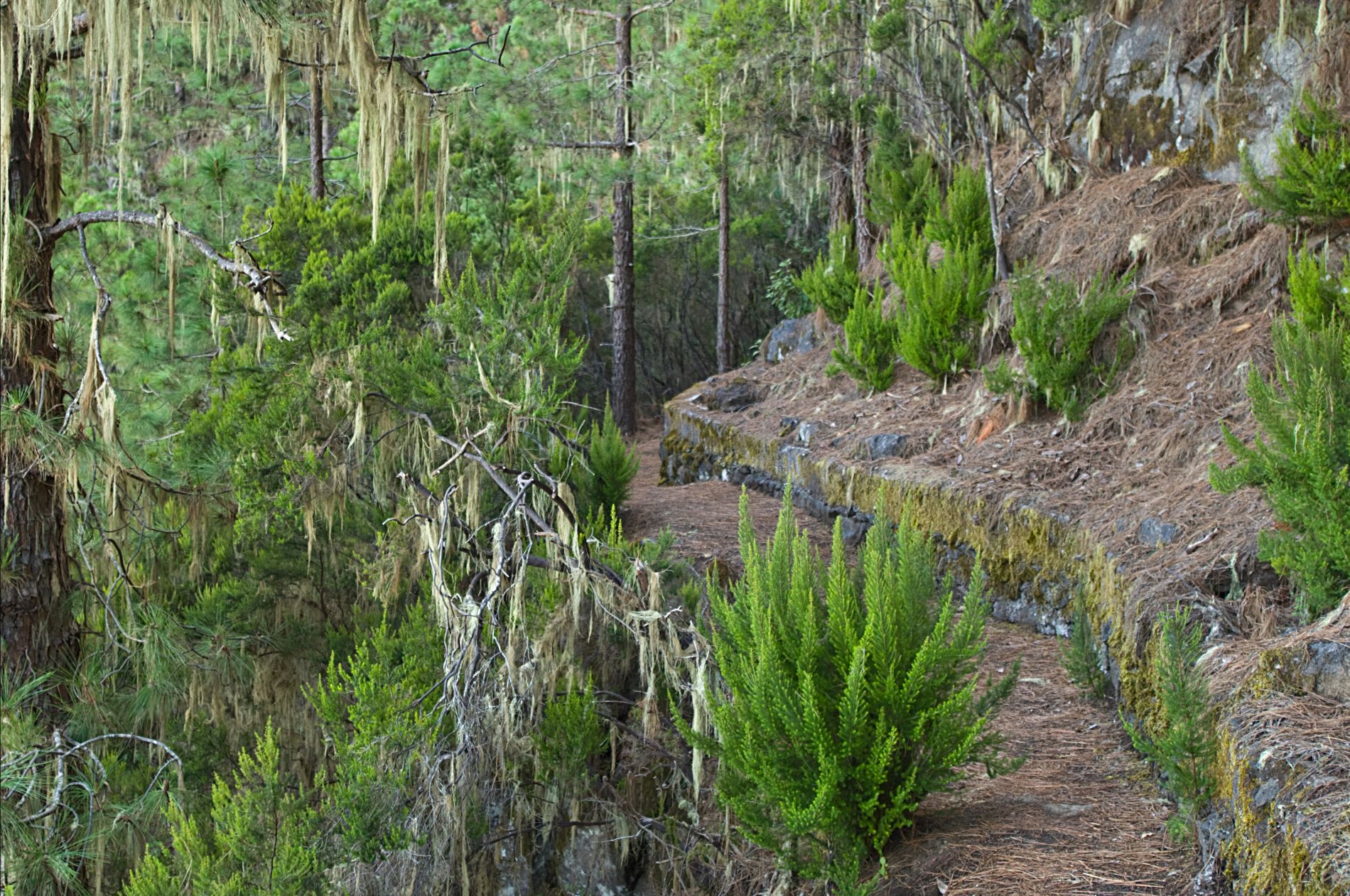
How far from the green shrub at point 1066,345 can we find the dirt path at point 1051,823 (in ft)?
7.07

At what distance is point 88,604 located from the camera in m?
5.54

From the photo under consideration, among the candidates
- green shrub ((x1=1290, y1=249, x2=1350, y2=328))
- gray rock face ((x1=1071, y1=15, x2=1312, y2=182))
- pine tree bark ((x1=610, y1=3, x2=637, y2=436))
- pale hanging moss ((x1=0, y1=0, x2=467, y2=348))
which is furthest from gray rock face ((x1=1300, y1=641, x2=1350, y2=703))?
pine tree bark ((x1=610, y1=3, x2=637, y2=436))

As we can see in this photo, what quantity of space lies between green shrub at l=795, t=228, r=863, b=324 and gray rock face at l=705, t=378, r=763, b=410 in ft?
3.41

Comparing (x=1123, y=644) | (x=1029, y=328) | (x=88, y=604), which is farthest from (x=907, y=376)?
(x=88, y=604)

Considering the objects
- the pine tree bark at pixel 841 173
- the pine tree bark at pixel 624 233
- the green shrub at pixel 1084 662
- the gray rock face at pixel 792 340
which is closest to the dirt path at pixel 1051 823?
the green shrub at pixel 1084 662

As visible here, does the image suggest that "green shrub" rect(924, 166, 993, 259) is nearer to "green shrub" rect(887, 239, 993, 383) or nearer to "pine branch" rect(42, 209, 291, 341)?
"green shrub" rect(887, 239, 993, 383)

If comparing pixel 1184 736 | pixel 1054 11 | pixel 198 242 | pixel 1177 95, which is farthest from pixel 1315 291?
pixel 198 242

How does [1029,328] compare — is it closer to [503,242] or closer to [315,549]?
[503,242]

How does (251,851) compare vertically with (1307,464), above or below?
below

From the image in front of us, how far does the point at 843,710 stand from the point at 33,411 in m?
3.40

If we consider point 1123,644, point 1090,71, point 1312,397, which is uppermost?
point 1090,71

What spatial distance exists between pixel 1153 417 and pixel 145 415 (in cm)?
651

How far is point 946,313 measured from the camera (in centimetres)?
804

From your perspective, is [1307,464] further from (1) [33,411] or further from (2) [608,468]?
(2) [608,468]
